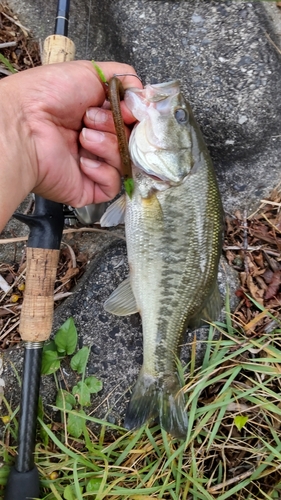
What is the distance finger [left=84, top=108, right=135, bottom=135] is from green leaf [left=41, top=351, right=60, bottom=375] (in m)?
1.48

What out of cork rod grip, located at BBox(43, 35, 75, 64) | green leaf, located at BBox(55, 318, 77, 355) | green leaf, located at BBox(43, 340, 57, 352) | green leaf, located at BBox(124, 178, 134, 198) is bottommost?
green leaf, located at BBox(43, 340, 57, 352)

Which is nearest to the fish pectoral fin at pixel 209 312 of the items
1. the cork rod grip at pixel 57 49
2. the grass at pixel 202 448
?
the grass at pixel 202 448

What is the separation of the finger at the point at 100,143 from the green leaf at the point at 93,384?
56.8 inches

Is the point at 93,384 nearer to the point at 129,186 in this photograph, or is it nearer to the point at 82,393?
the point at 82,393

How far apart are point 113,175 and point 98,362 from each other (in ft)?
4.15

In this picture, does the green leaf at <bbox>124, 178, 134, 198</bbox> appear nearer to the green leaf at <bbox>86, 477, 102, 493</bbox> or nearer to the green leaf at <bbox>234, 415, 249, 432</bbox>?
the green leaf at <bbox>234, 415, 249, 432</bbox>

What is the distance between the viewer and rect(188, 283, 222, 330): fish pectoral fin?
8.48ft

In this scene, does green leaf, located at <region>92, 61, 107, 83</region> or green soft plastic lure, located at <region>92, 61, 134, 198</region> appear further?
green leaf, located at <region>92, 61, 107, 83</region>

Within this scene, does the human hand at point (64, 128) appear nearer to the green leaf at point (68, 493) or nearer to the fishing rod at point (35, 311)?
the fishing rod at point (35, 311)

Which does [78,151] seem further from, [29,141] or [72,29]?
[72,29]

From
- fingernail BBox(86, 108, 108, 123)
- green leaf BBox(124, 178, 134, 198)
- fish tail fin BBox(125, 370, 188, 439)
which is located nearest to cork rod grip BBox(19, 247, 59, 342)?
green leaf BBox(124, 178, 134, 198)

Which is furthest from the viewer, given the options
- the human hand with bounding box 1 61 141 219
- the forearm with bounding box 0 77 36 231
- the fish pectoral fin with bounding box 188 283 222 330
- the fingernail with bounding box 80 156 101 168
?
the fish pectoral fin with bounding box 188 283 222 330

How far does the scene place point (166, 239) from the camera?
2.37m

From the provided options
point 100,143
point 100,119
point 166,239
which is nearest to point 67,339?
point 166,239
